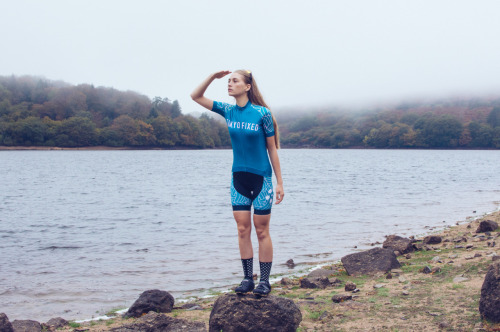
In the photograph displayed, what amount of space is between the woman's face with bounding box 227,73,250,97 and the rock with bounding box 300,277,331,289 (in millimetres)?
5639

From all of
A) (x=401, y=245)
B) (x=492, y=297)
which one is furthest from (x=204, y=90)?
Result: (x=401, y=245)

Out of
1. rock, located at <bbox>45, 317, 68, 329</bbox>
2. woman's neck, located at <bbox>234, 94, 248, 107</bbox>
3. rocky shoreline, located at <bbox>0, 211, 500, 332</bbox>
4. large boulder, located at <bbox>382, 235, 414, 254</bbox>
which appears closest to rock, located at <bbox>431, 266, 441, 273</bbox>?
rocky shoreline, located at <bbox>0, 211, 500, 332</bbox>

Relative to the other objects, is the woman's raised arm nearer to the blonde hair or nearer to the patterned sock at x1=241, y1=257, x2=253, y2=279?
the blonde hair

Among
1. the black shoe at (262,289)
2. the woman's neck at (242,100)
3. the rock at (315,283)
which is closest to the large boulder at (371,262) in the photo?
the rock at (315,283)

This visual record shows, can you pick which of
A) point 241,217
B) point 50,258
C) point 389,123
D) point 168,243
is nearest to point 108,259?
point 50,258

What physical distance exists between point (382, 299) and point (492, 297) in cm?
240

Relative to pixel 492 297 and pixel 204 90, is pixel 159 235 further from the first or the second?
pixel 492 297

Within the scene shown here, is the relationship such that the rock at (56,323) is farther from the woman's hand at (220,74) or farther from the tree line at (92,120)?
the tree line at (92,120)

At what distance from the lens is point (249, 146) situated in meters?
5.88

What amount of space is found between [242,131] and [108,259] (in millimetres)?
12157

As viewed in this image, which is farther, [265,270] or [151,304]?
[151,304]

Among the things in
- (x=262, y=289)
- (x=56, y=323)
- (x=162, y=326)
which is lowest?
(x=56, y=323)

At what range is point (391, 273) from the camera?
34.8 ft

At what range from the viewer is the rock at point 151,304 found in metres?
9.23
